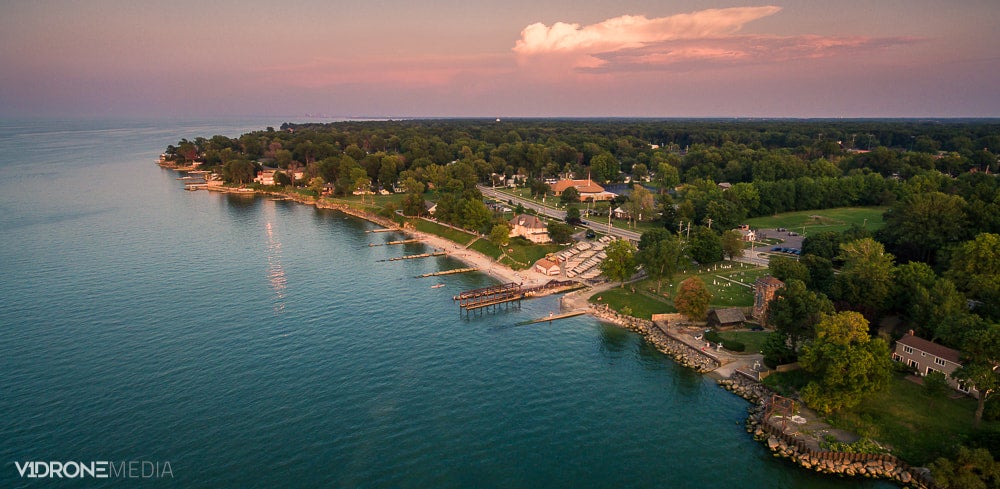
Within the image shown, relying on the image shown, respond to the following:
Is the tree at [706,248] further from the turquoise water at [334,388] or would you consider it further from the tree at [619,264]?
the turquoise water at [334,388]

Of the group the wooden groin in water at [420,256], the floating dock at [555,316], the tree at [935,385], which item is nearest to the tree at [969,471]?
the tree at [935,385]

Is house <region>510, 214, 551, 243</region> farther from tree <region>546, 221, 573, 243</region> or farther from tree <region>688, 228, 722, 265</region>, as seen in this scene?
tree <region>688, 228, 722, 265</region>

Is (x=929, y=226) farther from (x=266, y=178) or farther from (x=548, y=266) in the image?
(x=266, y=178)

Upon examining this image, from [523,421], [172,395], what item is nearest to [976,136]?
[523,421]

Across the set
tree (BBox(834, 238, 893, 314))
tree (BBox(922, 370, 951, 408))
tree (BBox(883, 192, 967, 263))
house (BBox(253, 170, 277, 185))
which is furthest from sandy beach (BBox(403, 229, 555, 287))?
house (BBox(253, 170, 277, 185))

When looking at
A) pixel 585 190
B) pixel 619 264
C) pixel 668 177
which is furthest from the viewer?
pixel 668 177

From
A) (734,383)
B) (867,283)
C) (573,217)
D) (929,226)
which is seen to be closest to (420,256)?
(573,217)
